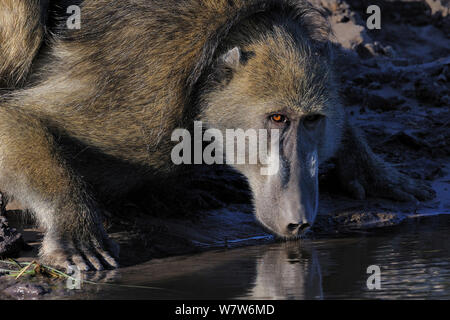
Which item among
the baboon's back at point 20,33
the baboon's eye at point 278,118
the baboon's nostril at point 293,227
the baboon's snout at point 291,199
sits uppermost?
the baboon's back at point 20,33

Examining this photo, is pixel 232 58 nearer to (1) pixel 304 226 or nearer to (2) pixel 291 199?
(2) pixel 291 199

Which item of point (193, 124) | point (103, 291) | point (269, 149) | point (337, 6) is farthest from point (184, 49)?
point (337, 6)

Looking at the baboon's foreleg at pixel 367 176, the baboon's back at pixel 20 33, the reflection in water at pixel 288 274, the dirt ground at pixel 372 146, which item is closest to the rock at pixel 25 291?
the dirt ground at pixel 372 146

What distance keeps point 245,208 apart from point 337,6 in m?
3.61

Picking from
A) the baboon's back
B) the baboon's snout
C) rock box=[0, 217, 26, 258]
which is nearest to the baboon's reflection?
the baboon's snout

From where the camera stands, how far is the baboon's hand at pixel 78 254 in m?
4.61

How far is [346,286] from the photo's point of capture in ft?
14.0

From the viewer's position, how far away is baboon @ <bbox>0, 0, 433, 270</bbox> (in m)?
4.89

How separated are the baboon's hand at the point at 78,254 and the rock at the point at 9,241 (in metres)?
0.19

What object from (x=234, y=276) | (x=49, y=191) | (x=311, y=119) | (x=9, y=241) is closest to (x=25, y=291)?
(x=9, y=241)

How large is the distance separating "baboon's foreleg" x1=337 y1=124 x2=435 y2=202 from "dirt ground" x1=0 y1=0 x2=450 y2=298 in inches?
4.1

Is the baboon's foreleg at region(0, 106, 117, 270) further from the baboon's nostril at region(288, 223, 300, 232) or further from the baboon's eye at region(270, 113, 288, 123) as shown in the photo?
the baboon's eye at region(270, 113, 288, 123)

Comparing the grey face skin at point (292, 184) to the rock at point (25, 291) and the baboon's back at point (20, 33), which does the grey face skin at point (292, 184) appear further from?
the baboon's back at point (20, 33)
